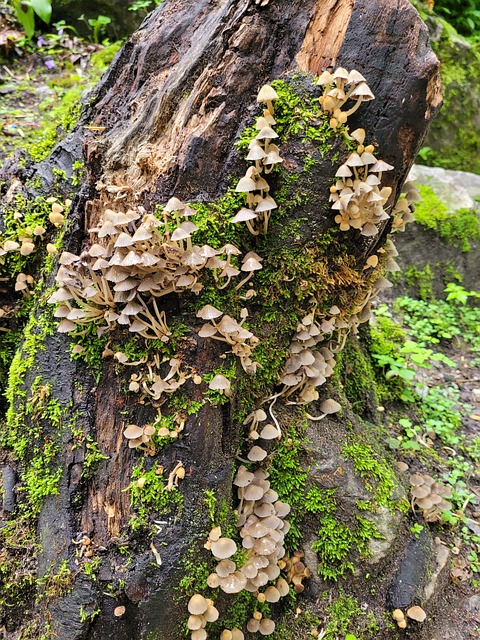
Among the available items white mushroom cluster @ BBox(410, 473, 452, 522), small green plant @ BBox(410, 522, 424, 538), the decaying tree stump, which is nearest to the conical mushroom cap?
the decaying tree stump

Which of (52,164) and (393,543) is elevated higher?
(52,164)

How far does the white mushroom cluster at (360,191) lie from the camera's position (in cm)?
298

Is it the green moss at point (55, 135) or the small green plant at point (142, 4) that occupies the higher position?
the small green plant at point (142, 4)

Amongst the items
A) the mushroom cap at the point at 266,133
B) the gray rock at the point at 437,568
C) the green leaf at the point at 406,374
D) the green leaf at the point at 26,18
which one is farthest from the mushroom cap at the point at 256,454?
the green leaf at the point at 26,18

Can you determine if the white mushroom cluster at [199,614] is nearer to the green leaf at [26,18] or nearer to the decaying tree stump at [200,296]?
the decaying tree stump at [200,296]

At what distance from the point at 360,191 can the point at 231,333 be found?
118 centimetres

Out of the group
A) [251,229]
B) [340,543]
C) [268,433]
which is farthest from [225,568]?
[251,229]

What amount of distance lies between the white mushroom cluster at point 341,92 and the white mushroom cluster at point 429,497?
2.84 meters

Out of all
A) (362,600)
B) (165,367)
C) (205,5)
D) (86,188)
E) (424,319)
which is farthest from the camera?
(424,319)

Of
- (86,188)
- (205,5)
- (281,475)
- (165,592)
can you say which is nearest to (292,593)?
(281,475)

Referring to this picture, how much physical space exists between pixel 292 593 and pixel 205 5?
445cm

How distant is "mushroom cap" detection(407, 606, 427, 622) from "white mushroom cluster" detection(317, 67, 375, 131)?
11.0ft

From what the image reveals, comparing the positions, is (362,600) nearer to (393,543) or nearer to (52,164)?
(393,543)

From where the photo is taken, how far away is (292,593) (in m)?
3.41
